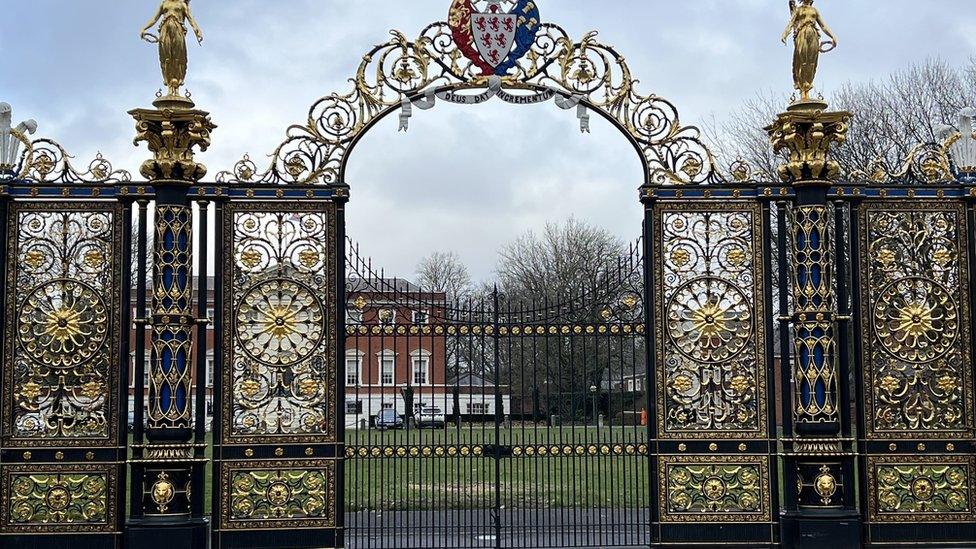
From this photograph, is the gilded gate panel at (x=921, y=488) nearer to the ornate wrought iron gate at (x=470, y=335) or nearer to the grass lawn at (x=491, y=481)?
the ornate wrought iron gate at (x=470, y=335)

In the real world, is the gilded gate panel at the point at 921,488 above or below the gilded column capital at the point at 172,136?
below

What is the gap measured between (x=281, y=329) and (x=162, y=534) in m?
2.10

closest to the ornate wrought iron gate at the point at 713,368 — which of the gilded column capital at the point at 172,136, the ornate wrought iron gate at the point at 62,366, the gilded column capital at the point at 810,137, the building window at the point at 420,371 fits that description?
the gilded column capital at the point at 810,137

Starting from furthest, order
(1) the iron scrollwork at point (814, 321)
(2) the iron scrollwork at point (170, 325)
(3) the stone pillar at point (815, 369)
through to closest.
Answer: (1) the iron scrollwork at point (814, 321)
(3) the stone pillar at point (815, 369)
(2) the iron scrollwork at point (170, 325)

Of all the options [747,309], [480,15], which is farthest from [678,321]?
[480,15]

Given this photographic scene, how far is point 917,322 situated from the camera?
10539 millimetres

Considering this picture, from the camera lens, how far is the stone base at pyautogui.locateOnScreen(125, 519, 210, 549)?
31.4ft

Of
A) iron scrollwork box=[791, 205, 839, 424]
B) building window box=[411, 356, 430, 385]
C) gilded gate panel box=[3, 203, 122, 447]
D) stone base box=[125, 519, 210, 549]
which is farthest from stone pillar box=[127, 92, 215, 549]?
iron scrollwork box=[791, 205, 839, 424]

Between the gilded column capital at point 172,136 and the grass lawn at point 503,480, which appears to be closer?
the gilded column capital at point 172,136

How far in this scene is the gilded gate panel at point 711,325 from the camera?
10336 millimetres

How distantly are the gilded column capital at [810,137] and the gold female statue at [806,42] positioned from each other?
0.81 feet

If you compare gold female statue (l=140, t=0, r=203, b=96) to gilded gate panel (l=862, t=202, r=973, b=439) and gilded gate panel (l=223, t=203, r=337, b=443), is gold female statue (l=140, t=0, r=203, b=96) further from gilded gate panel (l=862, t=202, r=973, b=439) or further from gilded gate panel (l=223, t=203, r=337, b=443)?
gilded gate panel (l=862, t=202, r=973, b=439)

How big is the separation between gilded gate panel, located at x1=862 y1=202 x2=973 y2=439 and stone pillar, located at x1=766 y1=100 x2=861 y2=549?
472mm

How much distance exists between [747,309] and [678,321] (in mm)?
678
